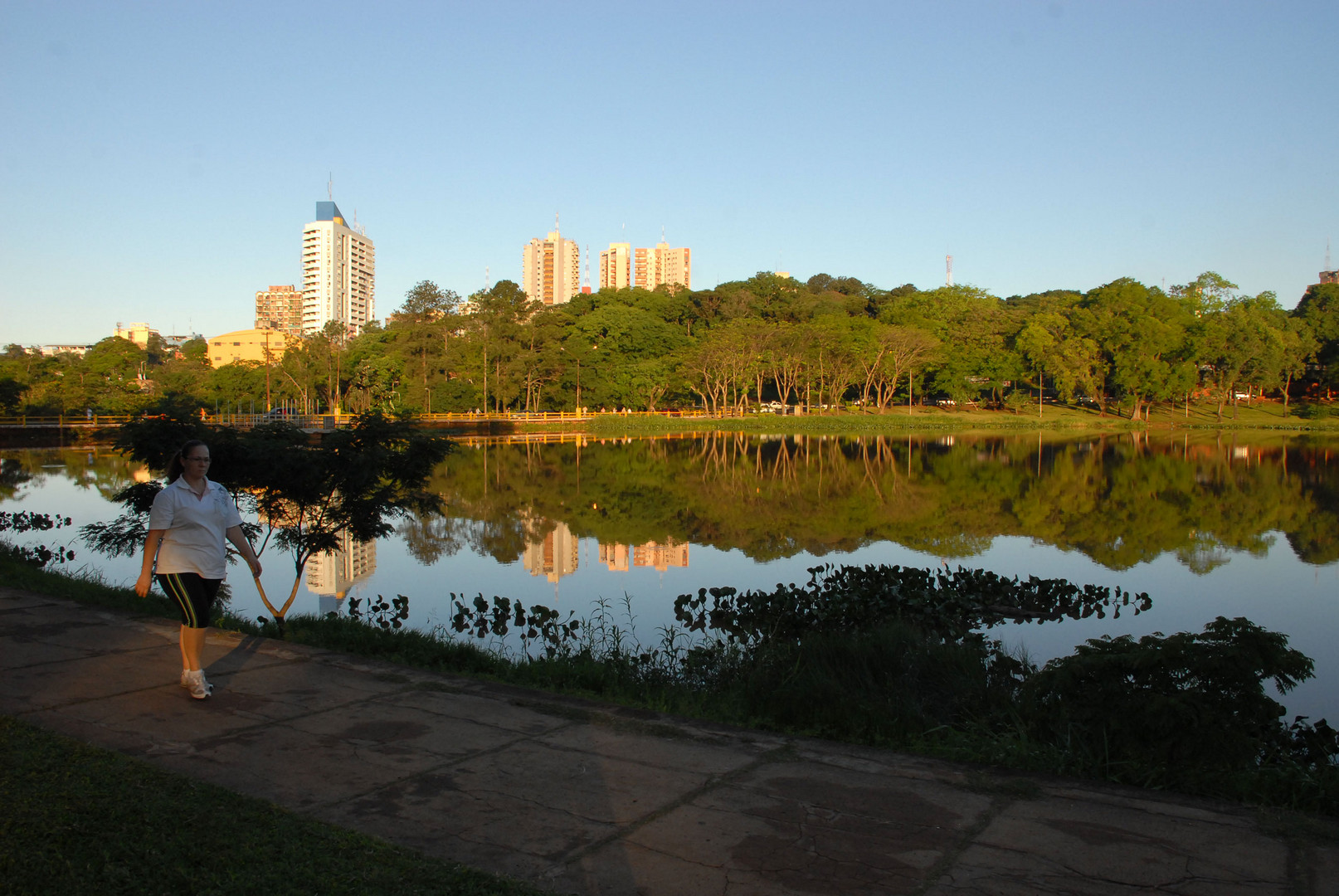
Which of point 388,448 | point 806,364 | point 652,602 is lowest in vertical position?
point 652,602

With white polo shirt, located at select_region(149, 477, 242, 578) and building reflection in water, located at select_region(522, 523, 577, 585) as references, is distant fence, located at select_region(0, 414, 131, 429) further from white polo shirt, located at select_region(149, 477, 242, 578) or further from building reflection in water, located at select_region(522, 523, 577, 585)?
white polo shirt, located at select_region(149, 477, 242, 578)

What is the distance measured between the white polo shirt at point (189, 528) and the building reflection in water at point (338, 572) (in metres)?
5.94

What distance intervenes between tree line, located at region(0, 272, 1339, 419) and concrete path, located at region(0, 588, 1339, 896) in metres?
55.8

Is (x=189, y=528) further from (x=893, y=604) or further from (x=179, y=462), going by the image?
(x=893, y=604)

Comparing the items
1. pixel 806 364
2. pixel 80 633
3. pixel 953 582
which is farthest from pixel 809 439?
pixel 80 633

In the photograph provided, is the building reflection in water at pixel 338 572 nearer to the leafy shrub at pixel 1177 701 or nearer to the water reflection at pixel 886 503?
the water reflection at pixel 886 503

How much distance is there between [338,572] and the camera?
13.5 metres

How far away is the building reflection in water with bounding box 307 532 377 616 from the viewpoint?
12030 millimetres

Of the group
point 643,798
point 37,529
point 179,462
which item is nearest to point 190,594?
point 179,462

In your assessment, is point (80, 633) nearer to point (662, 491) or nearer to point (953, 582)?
point (953, 582)

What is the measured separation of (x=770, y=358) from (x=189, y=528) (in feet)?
203

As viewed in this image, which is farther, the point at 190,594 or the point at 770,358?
the point at 770,358

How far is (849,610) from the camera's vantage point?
31.0 ft

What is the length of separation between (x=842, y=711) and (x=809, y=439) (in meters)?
45.5
